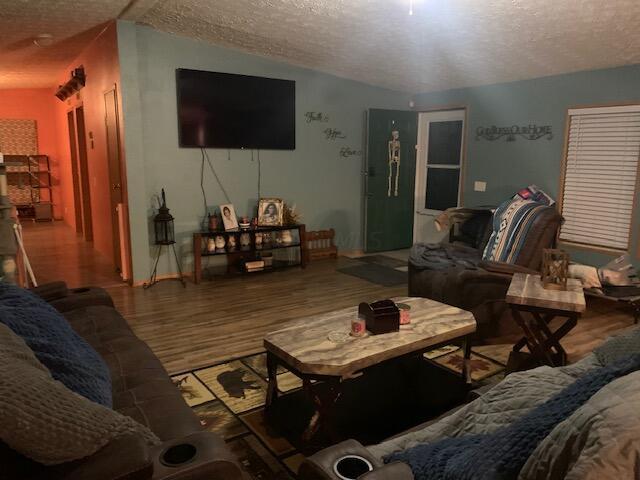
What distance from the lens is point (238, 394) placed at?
273 cm

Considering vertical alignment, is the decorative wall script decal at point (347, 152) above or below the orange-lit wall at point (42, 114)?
below

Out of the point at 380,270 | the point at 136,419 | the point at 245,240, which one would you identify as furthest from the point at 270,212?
the point at 136,419

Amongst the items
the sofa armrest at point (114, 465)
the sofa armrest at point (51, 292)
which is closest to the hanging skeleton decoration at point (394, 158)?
the sofa armrest at point (51, 292)

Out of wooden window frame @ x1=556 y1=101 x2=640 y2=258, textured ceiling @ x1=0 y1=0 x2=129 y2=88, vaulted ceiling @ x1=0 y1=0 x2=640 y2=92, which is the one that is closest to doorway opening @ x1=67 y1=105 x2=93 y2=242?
textured ceiling @ x1=0 y1=0 x2=129 y2=88

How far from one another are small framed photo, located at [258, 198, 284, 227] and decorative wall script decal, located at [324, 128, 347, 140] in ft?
3.81

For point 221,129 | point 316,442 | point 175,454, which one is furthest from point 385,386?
point 221,129

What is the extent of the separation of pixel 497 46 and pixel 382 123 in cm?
220

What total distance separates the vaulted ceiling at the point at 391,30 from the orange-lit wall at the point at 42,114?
4.34m

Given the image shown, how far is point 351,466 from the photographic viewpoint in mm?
1325

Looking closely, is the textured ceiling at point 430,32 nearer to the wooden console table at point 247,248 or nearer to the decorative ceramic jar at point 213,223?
the decorative ceramic jar at point 213,223

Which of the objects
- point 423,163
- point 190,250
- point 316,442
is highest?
point 423,163

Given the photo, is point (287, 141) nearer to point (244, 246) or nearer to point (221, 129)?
point (221, 129)

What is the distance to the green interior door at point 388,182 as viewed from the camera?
252 inches

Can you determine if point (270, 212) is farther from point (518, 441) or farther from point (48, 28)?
point (518, 441)
